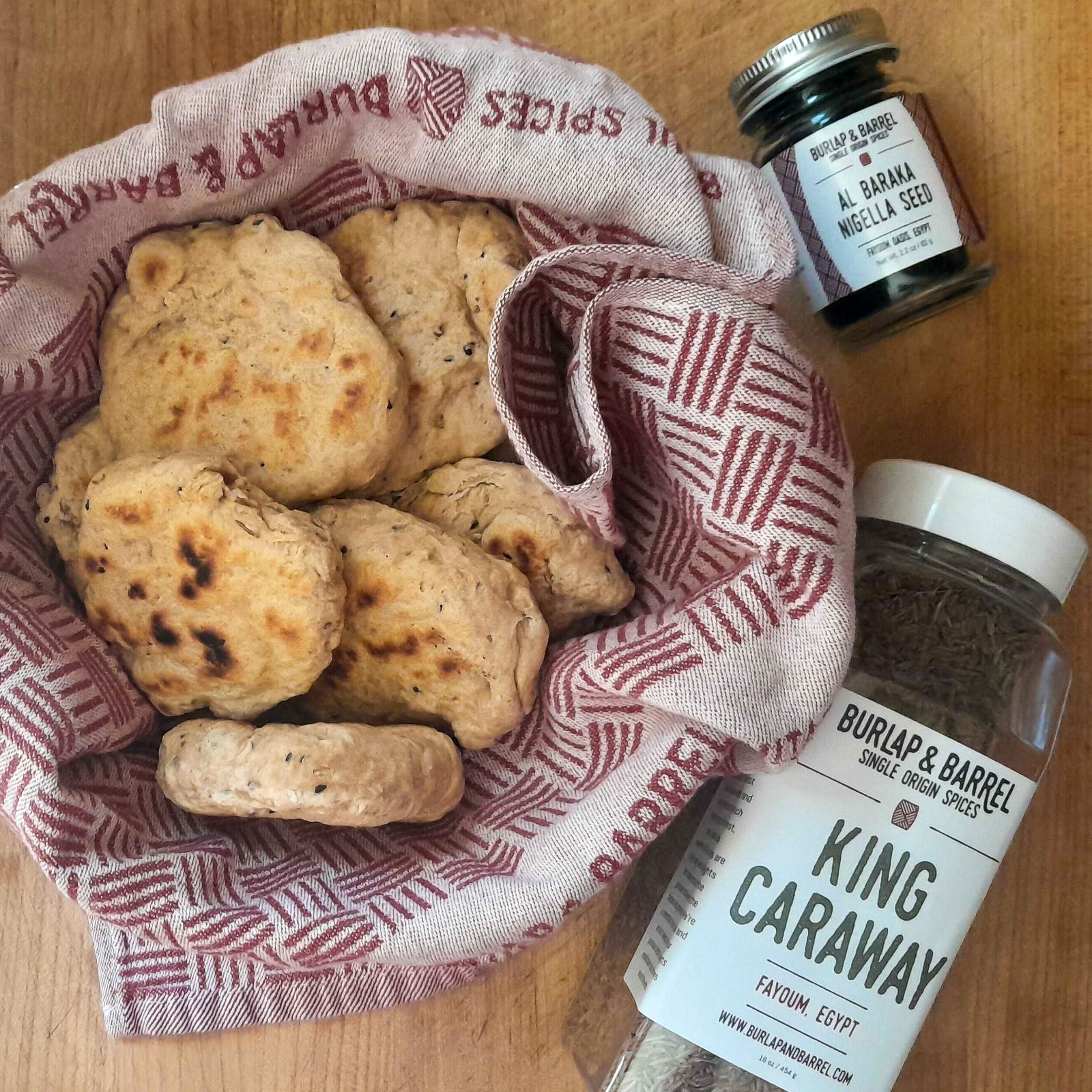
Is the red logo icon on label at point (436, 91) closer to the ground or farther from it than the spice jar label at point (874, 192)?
farther from it

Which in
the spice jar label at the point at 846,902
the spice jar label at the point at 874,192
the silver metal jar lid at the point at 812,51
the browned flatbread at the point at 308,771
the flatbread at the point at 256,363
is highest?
the silver metal jar lid at the point at 812,51

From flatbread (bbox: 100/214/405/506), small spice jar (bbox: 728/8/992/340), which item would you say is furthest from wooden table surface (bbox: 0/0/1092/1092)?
flatbread (bbox: 100/214/405/506)

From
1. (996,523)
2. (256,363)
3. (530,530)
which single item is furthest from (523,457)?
(996,523)

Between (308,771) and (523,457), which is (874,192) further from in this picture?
(308,771)

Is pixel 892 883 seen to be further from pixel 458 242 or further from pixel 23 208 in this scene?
pixel 23 208

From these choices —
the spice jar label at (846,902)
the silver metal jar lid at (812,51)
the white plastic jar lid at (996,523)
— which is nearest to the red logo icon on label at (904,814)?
the spice jar label at (846,902)

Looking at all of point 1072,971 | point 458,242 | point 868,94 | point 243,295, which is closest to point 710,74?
point 868,94

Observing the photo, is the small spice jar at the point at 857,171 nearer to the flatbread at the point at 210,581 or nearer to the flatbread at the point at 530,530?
the flatbread at the point at 530,530
